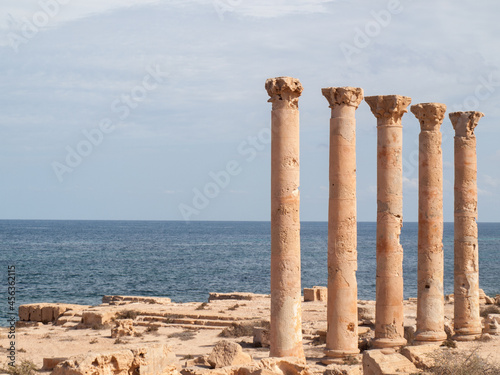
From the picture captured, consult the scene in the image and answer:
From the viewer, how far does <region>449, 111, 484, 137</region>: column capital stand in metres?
22.1

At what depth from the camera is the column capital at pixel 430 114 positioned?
67.9 feet

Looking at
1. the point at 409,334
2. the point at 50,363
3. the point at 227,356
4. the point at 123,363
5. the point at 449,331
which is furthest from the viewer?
the point at 449,331

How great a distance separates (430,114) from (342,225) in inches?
200

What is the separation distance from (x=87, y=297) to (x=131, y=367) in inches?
1505

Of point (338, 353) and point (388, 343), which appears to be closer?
point (338, 353)

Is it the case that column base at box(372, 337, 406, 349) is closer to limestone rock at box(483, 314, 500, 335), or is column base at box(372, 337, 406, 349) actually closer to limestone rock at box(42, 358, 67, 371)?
limestone rock at box(483, 314, 500, 335)

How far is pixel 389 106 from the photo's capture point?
19438mm

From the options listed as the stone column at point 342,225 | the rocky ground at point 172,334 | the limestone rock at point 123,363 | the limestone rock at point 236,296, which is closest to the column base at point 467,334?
the rocky ground at point 172,334

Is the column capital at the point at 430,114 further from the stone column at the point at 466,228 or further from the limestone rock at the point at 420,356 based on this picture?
the limestone rock at the point at 420,356

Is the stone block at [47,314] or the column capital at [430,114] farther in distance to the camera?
the stone block at [47,314]

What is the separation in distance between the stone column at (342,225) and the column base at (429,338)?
307 centimetres

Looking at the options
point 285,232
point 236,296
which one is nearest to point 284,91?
point 285,232

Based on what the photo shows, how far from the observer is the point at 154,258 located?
90.3 metres

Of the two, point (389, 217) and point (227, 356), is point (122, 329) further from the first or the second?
point (389, 217)
